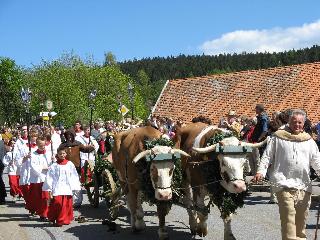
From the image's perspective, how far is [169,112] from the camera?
3791 centimetres

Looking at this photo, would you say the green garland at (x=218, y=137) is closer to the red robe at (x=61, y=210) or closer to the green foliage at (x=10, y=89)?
the red robe at (x=61, y=210)

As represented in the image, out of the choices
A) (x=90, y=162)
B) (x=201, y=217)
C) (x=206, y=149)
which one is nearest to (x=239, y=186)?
(x=206, y=149)

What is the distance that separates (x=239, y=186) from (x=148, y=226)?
10.3 feet

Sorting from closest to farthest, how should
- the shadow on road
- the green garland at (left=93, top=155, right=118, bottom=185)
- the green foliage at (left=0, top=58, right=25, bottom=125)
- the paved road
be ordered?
the paved road → the green garland at (left=93, top=155, right=118, bottom=185) → the shadow on road → the green foliage at (left=0, top=58, right=25, bottom=125)

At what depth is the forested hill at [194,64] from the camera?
155 metres

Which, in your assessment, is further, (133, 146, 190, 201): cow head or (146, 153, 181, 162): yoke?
(146, 153, 181, 162): yoke

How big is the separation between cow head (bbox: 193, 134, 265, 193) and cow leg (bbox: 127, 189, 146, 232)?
7.04 ft

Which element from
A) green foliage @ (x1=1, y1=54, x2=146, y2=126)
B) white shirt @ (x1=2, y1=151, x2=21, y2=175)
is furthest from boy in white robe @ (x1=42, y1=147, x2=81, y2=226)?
green foliage @ (x1=1, y1=54, x2=146, y2=126)

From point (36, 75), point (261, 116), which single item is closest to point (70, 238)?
point (261, 116)

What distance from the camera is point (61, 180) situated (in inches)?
450

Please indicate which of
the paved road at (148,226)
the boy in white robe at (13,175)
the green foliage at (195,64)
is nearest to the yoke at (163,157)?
the paved road at (148,226)

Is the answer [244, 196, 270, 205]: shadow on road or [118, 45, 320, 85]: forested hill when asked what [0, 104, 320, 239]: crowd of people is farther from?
[118, 45, 320, 85]: forested hill

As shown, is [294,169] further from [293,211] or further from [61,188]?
[61,188]

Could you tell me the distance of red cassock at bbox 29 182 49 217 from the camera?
11852 mm
